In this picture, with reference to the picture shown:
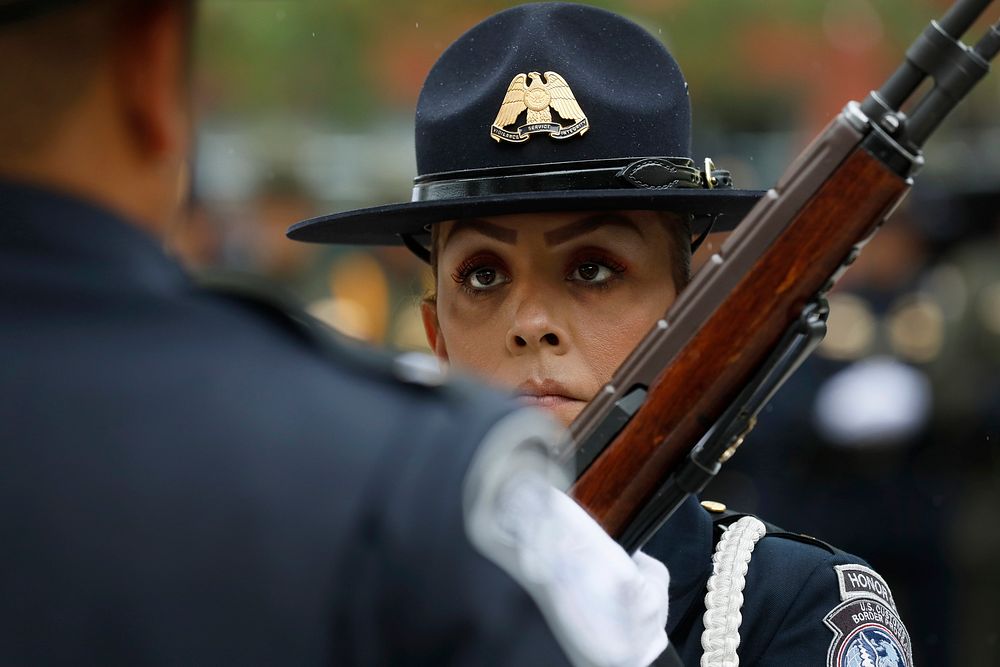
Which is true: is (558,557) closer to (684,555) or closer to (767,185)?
(684,555)

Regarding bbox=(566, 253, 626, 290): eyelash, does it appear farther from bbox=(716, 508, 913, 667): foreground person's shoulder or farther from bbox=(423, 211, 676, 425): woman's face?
bbox=(716, 508, 913, 667): foreground person's shoulder

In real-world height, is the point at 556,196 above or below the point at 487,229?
above

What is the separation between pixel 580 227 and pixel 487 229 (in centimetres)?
18

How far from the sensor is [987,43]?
2.17 m

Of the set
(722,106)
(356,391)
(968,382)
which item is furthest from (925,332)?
(356,391)

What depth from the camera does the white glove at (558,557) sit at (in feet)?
4.43

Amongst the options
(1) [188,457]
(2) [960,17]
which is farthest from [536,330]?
(1) [188,457]

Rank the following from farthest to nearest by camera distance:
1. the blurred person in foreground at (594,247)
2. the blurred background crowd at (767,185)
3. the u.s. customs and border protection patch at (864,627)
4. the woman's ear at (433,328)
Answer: the blurred background crowd at (767,185)
the woman's ear at (433,328)
the blurred person in foreground at (594,247)
the u.s. customs and border protection patch at (864,627)

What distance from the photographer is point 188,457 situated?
1.34 meters

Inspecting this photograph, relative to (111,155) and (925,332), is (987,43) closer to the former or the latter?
(111,155)

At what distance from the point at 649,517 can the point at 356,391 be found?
93cm

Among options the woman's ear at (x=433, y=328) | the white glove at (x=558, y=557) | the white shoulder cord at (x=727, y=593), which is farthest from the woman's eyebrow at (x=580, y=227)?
the white glove at (x=558, y=557)

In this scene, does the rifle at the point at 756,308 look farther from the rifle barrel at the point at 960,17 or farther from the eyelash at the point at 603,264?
the eyelash at the point at 603,264

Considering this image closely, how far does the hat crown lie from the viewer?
2771 millimetres
